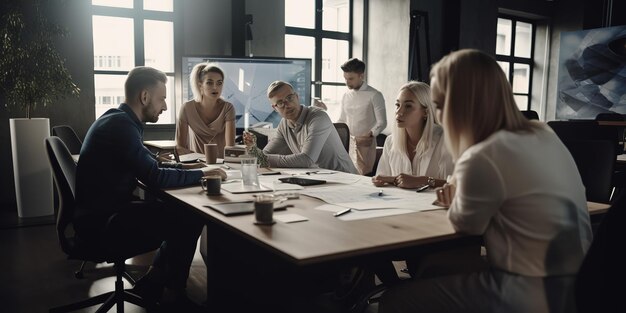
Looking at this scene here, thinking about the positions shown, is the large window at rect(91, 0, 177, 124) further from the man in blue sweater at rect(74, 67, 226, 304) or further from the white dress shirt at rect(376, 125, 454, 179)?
the white dress shirt at rect(376, 125, 454, 179)

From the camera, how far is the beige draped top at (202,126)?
3.84 m

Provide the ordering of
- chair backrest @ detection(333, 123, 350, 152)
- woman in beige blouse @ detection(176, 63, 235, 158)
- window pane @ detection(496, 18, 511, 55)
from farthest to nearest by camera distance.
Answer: window pane @ detection(496, 18, 511, 55)
woman in beige blouse @ detection(176, 63, 235, 158)
chair backrest @ detection(333, 123, 350, 152)

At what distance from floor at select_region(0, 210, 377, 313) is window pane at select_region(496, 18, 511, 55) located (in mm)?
6597

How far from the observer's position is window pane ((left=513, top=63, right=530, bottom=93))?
8656 mm

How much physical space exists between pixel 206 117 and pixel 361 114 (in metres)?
1.99

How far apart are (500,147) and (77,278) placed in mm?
2657

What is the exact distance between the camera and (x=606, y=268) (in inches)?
41.4

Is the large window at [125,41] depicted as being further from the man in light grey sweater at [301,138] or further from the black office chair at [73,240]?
the black office chair at [73,240]

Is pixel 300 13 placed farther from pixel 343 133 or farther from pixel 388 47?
pixel 343 133

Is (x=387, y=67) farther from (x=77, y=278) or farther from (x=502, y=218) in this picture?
(x=502, y=218)

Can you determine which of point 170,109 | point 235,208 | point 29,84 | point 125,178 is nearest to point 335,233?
point 235,208

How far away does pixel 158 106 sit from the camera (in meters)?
2.50

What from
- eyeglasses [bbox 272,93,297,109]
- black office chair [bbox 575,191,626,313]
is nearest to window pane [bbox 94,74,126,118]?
eyeglasses [bbox 272,93,297,109]

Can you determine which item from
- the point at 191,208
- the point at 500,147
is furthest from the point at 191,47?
the point at 500,147
